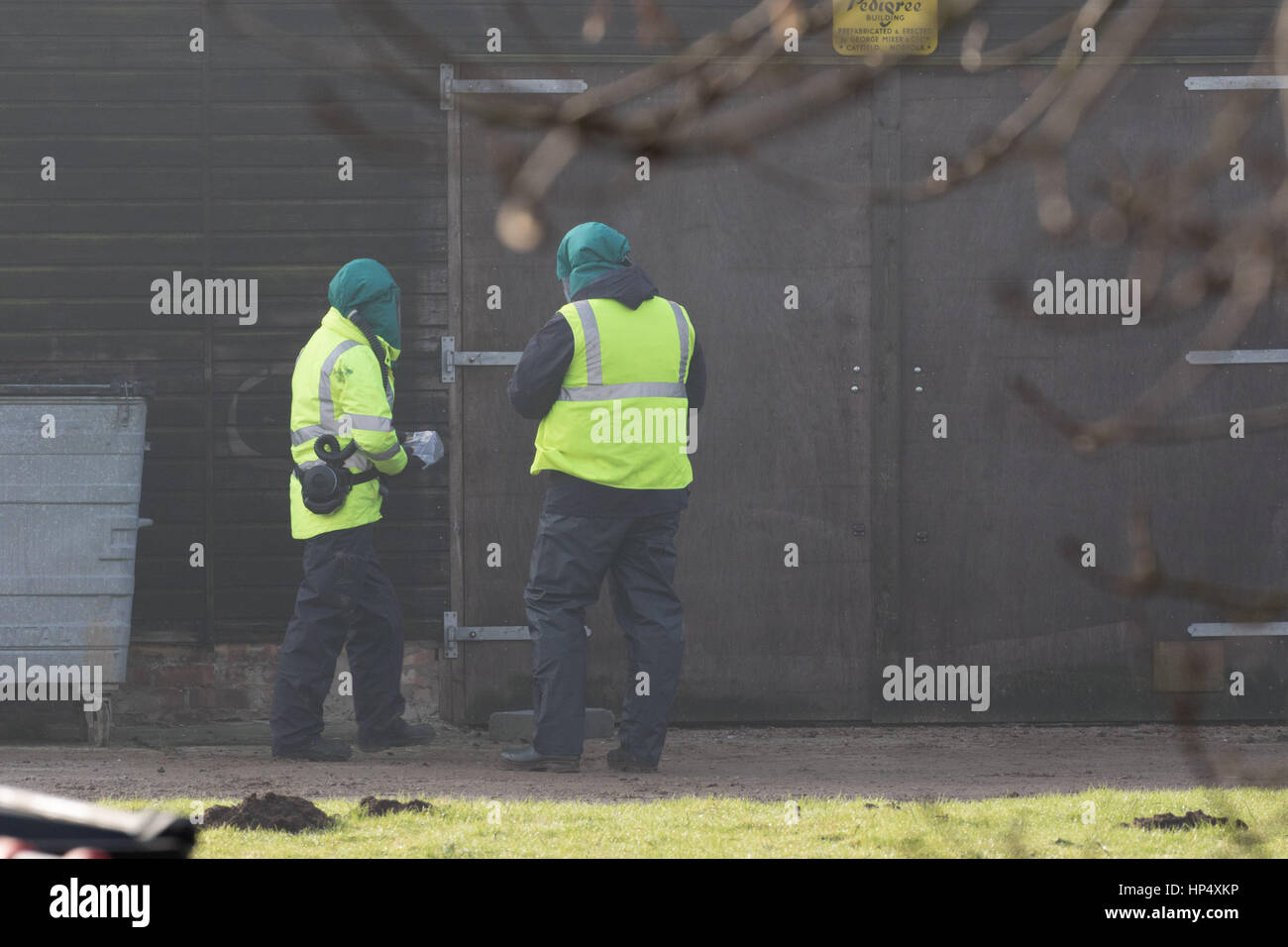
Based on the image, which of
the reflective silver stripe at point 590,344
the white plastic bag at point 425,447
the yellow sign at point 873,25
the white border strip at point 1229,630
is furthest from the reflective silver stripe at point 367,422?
the white border strip at point 1229,630

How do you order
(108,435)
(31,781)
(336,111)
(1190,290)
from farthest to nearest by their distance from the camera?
(108,435) → (31,781) → (1190,290) → (336,111)

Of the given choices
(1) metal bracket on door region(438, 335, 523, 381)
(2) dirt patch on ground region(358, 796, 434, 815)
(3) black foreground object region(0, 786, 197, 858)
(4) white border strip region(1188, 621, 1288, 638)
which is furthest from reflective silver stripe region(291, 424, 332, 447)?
(3) black foreground object region(0, 786, 197, 858)

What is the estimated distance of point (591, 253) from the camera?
6.29 metres

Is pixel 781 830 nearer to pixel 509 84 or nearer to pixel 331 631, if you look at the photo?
pixel 331 631

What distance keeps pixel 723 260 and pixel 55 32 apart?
328 cm

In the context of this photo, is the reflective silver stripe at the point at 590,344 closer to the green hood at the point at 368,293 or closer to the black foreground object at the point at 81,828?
the green hood at the point at 368,293

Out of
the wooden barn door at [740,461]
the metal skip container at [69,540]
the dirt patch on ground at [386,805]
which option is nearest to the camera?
the dirt patch on ground at [386,805]

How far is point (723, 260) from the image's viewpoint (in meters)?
7.56

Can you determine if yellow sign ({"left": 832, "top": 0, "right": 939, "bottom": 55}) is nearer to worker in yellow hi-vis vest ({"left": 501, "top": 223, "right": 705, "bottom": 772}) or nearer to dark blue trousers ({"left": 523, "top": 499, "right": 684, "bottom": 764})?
worker in yellow hi-vis vest ({"left": 501, "top": 223, "right": 705, "bottom": 772})

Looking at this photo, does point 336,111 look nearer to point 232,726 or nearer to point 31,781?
point 31,781

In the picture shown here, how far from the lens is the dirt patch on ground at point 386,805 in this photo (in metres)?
5.09

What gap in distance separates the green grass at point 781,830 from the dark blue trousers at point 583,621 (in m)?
0.75

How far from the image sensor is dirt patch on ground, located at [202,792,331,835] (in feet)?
15.7

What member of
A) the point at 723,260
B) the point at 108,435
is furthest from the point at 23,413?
the point at 723,260
